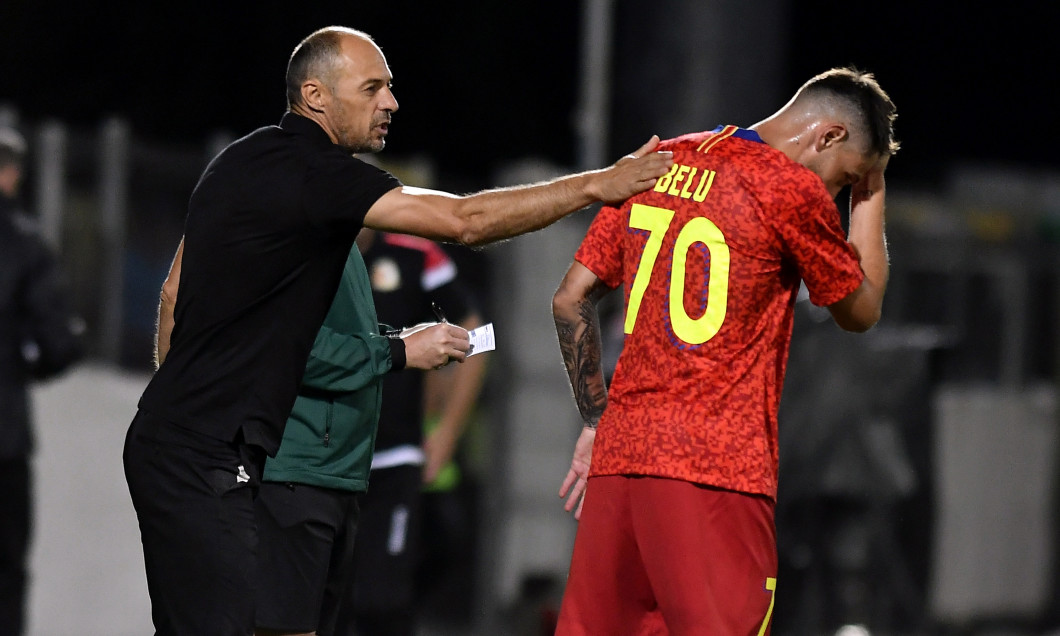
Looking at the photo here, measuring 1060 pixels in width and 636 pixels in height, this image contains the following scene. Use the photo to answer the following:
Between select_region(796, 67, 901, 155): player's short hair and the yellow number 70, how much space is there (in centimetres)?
54

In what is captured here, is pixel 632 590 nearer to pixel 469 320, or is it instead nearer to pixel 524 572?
pixel 469 320

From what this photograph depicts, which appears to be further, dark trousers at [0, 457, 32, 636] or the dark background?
the dark background

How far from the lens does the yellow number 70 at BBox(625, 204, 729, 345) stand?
4.65 m

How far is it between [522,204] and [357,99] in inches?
25.7

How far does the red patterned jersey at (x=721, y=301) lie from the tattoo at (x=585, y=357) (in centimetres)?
39

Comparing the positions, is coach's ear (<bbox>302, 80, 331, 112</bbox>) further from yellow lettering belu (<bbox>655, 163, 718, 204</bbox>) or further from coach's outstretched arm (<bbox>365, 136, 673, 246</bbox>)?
yellow lettering belu (<bbox>655, 163, 718, 204</bbox>)

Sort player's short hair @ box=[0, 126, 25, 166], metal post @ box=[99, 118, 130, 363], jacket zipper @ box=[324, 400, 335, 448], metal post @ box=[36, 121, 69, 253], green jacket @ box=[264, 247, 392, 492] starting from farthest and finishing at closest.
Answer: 1. metal post @ box=[99, 118, 130, 363]
2. metal post @ box=[36, 121, 69, 253]
3. player's short hair @ box=[0, 126, 25, 166]
4. jacket zipper @ box=[324, 400, 335, 448]
5. green jacket @ box=[264, 247, 392, 492]

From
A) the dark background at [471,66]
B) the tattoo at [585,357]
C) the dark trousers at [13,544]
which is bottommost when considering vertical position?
the dark trousers at [13,544]

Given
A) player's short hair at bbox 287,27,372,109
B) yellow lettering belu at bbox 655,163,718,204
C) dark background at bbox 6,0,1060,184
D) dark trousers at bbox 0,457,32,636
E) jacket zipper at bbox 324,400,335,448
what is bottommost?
dark trousers at bbox 0,457,32,636

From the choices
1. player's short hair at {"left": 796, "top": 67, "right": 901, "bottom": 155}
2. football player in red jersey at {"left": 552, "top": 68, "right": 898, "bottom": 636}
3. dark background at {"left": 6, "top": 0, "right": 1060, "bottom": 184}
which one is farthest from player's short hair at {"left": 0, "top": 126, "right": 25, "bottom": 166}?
dark background at {"left": 6, "top": 0, "right": 1060, "bottom": 184}

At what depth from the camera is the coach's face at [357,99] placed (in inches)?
195

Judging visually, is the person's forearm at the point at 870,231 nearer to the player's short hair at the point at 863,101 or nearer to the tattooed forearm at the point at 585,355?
the player's short hair at the point at 863,101

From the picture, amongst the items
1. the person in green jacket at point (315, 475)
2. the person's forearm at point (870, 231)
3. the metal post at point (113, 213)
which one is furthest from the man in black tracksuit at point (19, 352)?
the person's forearm at point (870, 231)

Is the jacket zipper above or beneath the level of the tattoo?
beneath
